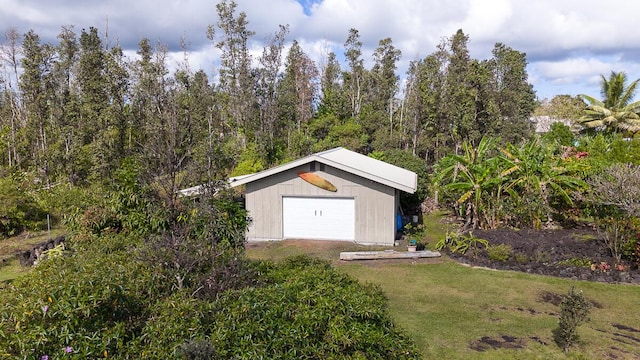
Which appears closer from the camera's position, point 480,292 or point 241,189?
point 480,292

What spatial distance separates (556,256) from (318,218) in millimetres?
8579

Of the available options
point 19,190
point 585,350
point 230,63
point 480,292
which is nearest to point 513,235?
point 480,292

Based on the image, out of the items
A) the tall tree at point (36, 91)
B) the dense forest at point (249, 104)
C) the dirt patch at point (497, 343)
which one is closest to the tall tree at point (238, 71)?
the dense forest at point (249, 104)

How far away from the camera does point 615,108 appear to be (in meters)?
32.1

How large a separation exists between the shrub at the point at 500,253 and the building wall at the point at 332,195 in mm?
3848

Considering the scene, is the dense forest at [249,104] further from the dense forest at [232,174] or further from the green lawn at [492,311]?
the green lawn at [492,311]

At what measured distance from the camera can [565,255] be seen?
12.6 meters

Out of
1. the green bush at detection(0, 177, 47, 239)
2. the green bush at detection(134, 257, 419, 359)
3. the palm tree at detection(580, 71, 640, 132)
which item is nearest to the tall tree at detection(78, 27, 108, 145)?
the green bush at detection(0, 177, 47, 239)

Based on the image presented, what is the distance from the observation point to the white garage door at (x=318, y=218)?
16469mm

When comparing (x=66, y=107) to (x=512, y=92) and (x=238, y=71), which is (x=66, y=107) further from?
(x=512, y=92)

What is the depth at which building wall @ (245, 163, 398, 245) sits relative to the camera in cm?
1591

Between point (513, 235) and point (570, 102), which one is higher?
point (570, 102)

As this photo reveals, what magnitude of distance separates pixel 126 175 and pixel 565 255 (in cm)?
1291

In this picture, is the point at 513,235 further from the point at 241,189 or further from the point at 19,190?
the point at 19,190
